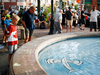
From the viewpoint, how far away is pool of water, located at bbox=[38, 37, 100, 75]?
394cm

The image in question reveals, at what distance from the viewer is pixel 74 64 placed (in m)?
4.38

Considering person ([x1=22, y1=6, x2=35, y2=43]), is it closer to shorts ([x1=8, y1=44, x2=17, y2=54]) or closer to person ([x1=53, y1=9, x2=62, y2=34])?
shorts ([x1=8, y1=44, x2=17, y2=54])

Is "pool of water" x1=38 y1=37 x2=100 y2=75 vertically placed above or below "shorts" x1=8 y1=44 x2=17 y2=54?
below

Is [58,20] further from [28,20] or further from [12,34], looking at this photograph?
[12,34]

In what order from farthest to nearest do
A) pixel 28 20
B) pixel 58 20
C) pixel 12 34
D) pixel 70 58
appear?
pixel 58 20, pixel 28 20, pixel 70 58, pixel 12 34

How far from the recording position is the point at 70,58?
4.90m

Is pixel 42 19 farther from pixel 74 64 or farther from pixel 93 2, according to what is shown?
pixel 93 2

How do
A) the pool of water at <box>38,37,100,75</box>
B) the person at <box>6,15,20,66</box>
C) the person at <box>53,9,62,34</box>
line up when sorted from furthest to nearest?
the person at <box>53,9,62,34</box>
the person at <box>6,15,20,66</box>
the pool of water at <box>38,37,100,75</box>

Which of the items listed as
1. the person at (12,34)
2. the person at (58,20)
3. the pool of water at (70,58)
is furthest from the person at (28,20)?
the person at (58,20)

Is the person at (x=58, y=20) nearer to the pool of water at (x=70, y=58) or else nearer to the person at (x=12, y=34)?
the pool of water at (x=70, y=58)

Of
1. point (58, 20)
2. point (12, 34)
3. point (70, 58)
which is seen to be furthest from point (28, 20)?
point (58, 20)

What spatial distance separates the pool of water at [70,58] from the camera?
3936 millimetres

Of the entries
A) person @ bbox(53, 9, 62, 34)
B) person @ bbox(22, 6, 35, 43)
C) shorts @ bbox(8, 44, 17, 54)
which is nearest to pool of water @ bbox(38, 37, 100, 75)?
shorts @ bbox(8, 44, 17, 54)

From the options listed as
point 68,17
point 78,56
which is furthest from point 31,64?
point 68,17
